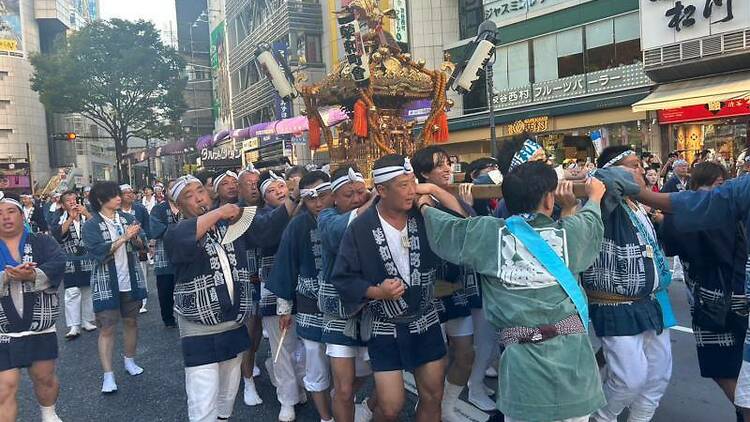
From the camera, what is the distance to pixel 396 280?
3.05 metres

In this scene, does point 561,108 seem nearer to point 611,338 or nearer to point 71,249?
point 71,249

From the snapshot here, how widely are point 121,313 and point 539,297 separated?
4.31 meters

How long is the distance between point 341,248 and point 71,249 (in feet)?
18.6

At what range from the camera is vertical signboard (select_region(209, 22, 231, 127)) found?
140 ft

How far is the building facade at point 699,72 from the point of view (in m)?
13.9

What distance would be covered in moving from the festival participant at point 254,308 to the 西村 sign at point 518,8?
15880 mm

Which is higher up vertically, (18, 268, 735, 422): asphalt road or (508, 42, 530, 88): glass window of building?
(508, 42, 530, 88): glass window of building

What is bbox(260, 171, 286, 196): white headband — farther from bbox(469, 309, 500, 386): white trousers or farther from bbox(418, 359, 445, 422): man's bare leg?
bbox(418, 359, 445, 422): man's bare leg

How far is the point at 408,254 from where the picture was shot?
3.22 metres

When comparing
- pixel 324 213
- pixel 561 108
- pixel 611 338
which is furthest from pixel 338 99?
pixel 561 108

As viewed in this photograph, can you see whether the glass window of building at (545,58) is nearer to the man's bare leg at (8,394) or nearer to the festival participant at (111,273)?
the festival participant at (111,273)

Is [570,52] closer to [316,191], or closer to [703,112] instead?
[703,112]

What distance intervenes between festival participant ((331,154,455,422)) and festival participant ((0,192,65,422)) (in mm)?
2183

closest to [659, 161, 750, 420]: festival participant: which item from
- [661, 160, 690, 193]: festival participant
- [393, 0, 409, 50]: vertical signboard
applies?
[661, 160, 690, 193]: festival participant
